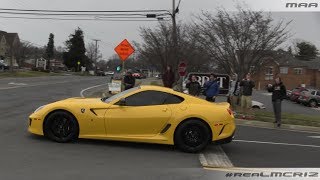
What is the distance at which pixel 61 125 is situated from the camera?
983 cm

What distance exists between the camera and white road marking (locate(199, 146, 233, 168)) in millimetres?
8633

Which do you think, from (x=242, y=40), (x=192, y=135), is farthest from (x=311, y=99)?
(x=192, y=135)

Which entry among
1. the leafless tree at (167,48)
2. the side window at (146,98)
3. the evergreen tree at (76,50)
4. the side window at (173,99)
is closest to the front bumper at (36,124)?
the side window at (146,98)

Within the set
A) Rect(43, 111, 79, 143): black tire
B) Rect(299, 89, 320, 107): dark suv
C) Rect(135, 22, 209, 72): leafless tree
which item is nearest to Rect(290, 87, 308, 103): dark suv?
Rect(299, 89, 320, 107): dark suv

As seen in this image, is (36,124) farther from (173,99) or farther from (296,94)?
(296,94)

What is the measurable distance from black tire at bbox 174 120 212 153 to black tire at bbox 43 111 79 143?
6.84 ft

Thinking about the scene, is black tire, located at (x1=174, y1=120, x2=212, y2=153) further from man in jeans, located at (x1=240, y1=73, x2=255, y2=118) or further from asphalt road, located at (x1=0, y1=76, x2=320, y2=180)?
man in jeans, located at (x1=240, y1=73, x2=255, y2=118)

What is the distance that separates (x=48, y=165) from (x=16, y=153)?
109 centimetres

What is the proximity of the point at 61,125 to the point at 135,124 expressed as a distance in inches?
59.1

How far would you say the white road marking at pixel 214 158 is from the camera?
863 cm

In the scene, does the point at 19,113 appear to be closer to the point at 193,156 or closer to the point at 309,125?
the point at 193,156

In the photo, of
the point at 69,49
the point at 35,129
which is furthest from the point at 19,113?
the point at 69,49

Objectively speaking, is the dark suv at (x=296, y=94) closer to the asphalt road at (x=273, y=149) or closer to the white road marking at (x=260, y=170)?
the asphalt road at (x=273, y=149)

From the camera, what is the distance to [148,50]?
40.4m
